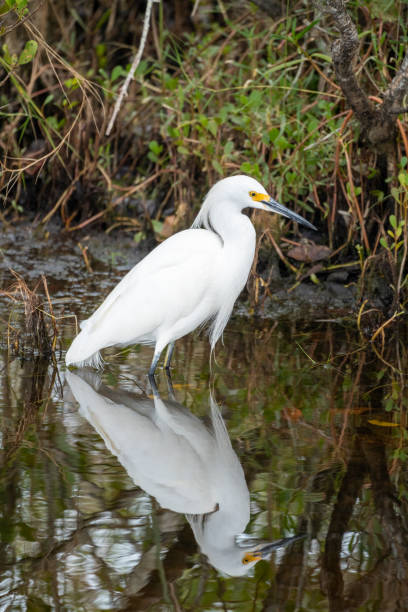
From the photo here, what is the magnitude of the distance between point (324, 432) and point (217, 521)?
763 mm

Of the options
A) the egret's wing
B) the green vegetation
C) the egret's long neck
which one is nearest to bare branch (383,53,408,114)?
the green vegetation

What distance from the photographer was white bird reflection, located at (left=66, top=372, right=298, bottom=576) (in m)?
2.32

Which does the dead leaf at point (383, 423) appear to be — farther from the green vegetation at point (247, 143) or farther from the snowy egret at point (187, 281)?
the green vegetation at point (247, 143)

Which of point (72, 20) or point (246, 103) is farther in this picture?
point (72, 20)

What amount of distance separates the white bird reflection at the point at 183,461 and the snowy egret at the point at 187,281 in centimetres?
26

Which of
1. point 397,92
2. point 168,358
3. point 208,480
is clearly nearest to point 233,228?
point 168,358

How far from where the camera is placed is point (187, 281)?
12.2ft

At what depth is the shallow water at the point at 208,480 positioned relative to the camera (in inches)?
82.7

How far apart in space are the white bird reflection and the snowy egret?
26 cm

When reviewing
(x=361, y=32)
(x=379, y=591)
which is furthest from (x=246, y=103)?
(x=379, y=591)

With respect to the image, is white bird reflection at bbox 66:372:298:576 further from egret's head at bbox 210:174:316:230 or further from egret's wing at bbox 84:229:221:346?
egret's head at bbox 210:174:316:230

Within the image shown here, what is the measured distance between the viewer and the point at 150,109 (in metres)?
6.00

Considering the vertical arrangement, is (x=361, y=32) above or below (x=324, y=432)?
above

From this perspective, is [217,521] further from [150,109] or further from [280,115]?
[150,109]
